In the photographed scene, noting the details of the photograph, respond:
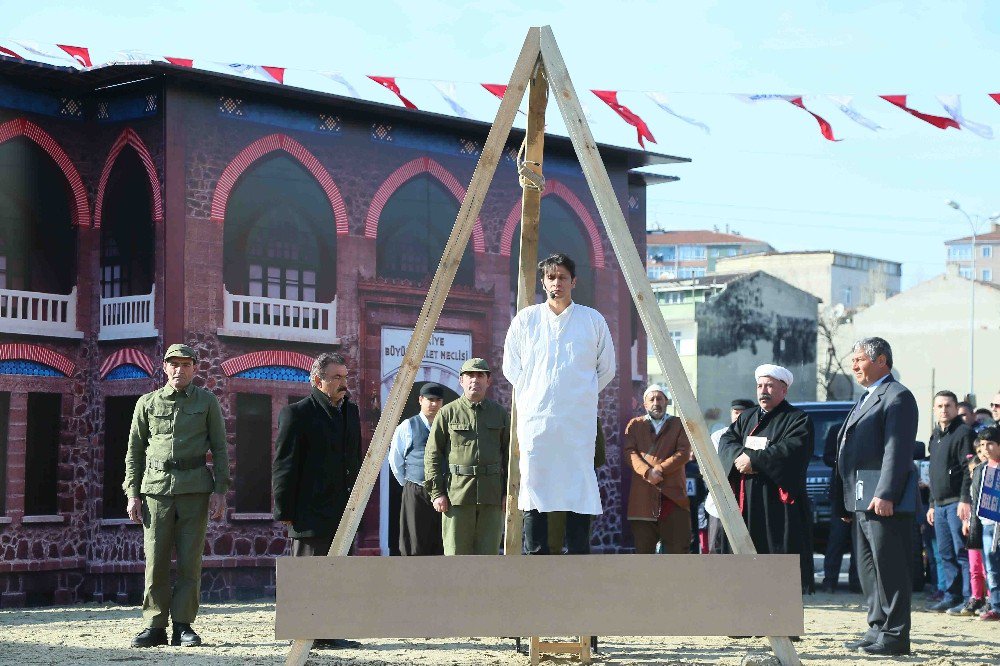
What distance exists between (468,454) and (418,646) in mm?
1318

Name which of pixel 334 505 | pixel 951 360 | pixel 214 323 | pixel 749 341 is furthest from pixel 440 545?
pixel 951 360

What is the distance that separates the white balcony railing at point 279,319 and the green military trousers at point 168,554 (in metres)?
3.79

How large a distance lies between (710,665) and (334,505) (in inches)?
101

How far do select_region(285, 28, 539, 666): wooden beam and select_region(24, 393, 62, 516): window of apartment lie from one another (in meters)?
6.45

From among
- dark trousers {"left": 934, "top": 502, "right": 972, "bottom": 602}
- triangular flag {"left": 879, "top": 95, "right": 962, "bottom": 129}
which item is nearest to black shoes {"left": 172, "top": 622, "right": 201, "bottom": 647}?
dark trousers {"left": 934, "top": 502, "right": 972, "bottom": 602}

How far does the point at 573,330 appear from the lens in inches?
288

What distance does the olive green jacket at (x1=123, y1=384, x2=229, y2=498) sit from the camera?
9031 millimetres

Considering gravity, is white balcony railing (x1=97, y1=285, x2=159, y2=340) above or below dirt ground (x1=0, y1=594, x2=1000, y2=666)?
above

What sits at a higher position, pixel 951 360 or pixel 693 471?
pixel 951 360

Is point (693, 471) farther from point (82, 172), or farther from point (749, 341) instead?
point (749, 341)

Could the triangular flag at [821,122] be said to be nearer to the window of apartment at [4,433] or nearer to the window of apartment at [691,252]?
the window of apartment at [4,433]

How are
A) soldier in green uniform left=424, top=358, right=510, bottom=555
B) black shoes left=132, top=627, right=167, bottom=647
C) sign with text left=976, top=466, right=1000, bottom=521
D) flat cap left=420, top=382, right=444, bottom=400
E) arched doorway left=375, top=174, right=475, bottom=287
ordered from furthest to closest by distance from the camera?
1. arched doorway left=375, top=174, right=475, bottom=287
2. flat cap left=420, top=382, right=444, bottom=400
3. sign with text left=976, top=466, right=1000, bottom=521
4. soldier in green uniform left=424, top=358, right=510, bottom=555
5. black shoes left=132, top=627, right=167, bottom=647

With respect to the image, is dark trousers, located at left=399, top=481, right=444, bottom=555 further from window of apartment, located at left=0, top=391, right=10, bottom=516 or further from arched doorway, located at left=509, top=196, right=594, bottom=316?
arched doorway, located at left=509, top=196, right=594, bottom=316

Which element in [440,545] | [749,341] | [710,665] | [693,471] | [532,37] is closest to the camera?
[532,37]
